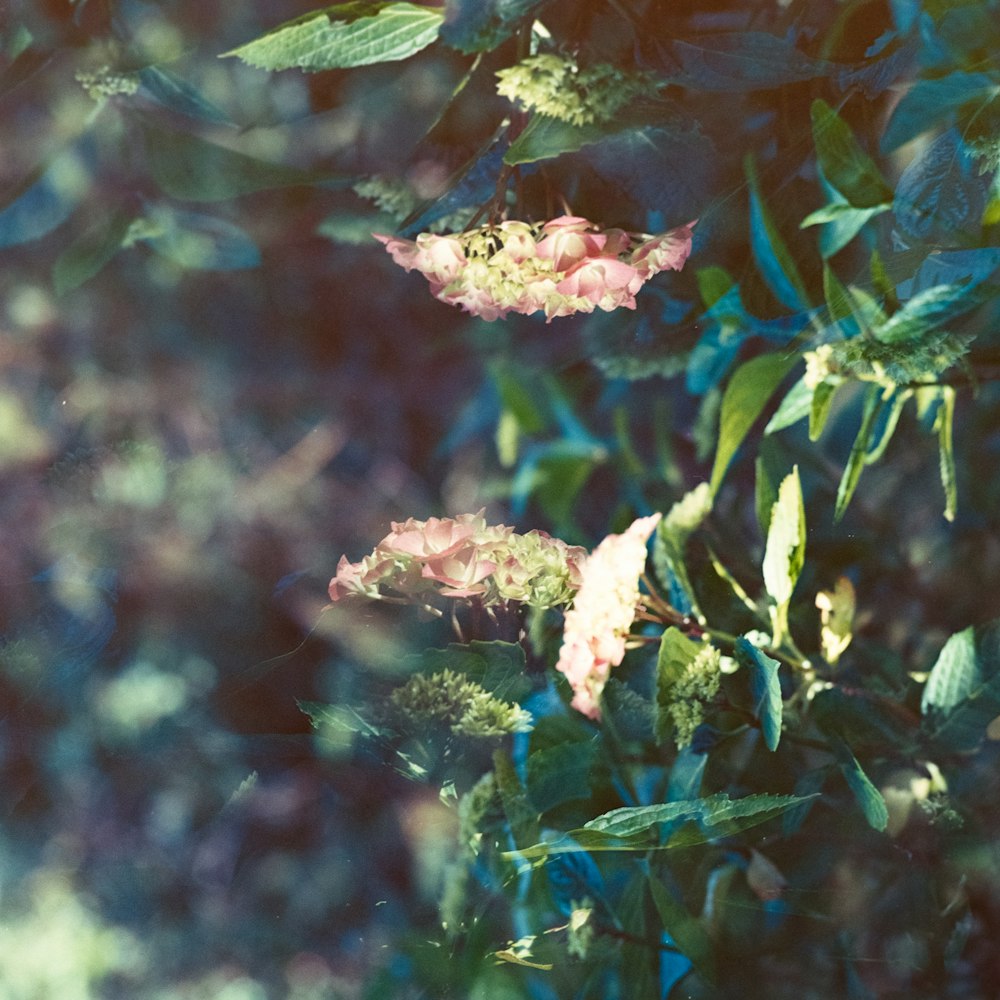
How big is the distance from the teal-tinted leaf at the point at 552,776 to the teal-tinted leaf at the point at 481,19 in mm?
370

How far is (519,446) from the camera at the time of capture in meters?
0.48

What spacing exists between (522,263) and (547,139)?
0.20ft

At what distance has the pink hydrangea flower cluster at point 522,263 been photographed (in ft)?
1.54

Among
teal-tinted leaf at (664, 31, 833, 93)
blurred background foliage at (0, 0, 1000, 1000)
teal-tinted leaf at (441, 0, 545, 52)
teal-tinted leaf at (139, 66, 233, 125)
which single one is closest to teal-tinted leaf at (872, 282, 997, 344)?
blurred background foliage at (0, 0, 1000, 1000)

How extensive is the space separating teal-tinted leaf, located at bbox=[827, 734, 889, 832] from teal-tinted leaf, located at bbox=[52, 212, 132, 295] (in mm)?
464

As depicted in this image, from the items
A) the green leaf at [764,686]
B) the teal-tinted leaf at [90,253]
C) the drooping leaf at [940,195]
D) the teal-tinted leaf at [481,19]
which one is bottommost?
the green leaf at [764,686]

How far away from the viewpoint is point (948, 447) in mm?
511

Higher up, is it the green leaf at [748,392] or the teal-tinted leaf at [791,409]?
the green leaf at [748,392]

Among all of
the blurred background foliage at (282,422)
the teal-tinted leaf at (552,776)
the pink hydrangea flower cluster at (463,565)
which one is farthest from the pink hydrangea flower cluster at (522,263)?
the teal-tinted leaf at (552,776)

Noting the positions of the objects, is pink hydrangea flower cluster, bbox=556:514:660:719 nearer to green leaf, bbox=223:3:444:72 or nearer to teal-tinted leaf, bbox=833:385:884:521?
teal-tinted leaf, bbox=833:385:884:521

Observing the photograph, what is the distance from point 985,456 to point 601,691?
0.82ft

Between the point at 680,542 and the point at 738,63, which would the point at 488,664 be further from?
the point at 738,63

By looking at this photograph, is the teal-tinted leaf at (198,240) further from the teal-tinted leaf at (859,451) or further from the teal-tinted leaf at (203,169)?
the teal-tinted leaf at (859,451)

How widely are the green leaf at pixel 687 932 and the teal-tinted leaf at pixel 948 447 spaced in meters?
0.27
